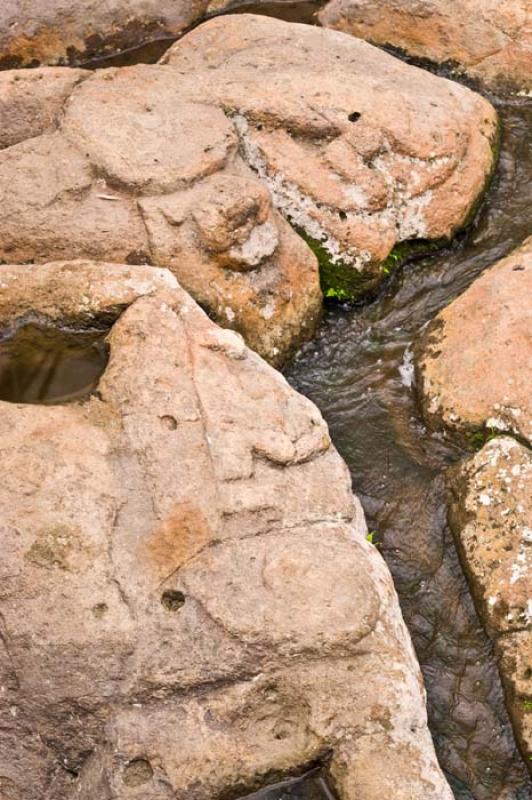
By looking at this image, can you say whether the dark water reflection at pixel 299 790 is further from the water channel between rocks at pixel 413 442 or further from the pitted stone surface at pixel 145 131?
the pitted stone surface at pixel 145 131

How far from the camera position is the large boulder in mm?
5887

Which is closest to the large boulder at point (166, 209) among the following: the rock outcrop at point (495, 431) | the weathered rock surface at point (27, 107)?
the weathered rock surface at point (27, 107)

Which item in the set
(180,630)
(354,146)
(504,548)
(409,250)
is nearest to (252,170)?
(354,146)

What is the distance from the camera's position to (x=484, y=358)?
5.79 metres

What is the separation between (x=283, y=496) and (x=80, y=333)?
148 centimetres

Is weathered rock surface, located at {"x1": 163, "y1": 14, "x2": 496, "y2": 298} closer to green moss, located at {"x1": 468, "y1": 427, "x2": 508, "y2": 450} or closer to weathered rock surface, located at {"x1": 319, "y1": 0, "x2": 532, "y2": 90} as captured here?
weathered rock surface, located at {"x1": 319, "y1": 0, "x2": 532, "y2": 90}

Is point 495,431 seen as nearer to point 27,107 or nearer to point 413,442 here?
point 413,442

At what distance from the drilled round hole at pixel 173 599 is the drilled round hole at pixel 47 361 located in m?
1.26

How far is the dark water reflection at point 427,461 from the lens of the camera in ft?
15.8

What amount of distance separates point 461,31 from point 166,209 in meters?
3.32

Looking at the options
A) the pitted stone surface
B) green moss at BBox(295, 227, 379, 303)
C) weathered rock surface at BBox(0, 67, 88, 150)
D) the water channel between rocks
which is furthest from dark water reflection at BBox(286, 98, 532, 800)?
weathered rock surface at BBox(0, 67, 88, 150)

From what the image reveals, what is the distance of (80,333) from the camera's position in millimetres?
5551

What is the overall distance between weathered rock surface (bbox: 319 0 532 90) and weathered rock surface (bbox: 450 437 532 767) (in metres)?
3.67

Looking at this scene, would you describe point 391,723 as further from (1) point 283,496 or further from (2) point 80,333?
(2) point 80,333
